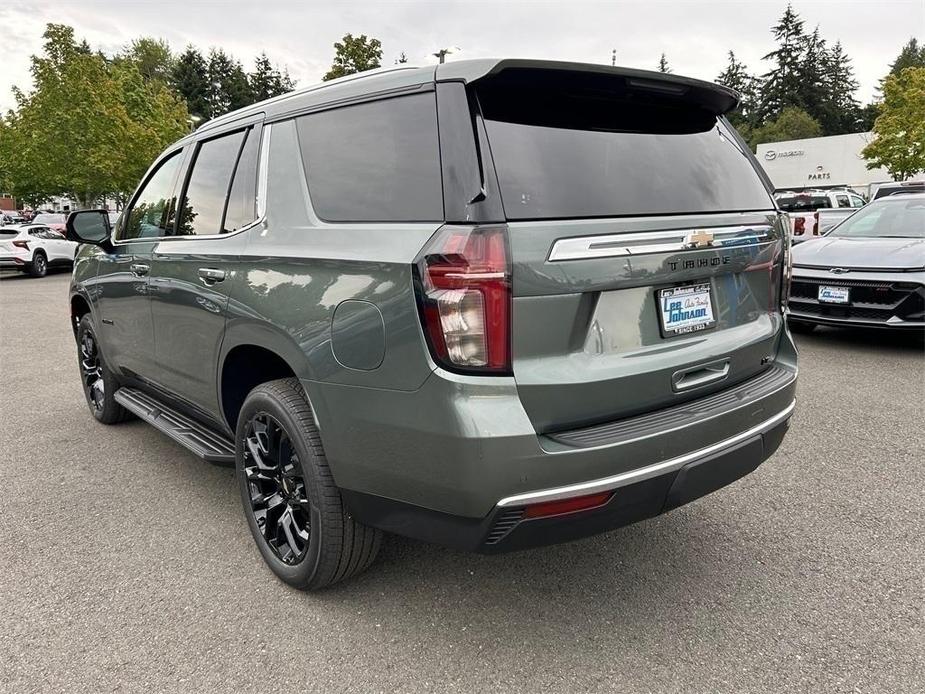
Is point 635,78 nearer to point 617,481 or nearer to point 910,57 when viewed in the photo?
point 617,481

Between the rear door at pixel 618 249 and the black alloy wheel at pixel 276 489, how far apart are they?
112 cm

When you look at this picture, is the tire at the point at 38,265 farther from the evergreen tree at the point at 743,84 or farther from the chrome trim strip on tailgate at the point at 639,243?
the evergreen tree at the point at 743,84

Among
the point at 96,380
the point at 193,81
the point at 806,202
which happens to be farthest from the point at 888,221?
the point at 193,81

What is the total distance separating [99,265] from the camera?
14.1ft

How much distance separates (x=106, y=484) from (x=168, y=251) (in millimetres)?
1397

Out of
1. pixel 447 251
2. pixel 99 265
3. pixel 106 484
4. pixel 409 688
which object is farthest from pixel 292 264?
pixel 99 265

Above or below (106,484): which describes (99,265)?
above

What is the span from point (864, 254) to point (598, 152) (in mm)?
5560

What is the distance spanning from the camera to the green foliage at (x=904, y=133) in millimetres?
29234

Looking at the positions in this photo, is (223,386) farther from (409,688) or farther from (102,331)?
(102,331)

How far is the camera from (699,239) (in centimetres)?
228

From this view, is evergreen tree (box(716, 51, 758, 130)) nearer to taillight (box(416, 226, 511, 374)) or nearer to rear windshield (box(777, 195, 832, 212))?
rear windshield (box(777, 195, 832, 212))

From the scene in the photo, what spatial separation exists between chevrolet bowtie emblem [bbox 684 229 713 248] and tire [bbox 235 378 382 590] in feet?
4.67

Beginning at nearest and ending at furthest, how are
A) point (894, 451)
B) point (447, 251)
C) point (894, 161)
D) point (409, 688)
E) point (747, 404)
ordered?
point (447, 251), point (409, 688), point (747, 404), point (894, 451), point (894, 161)
